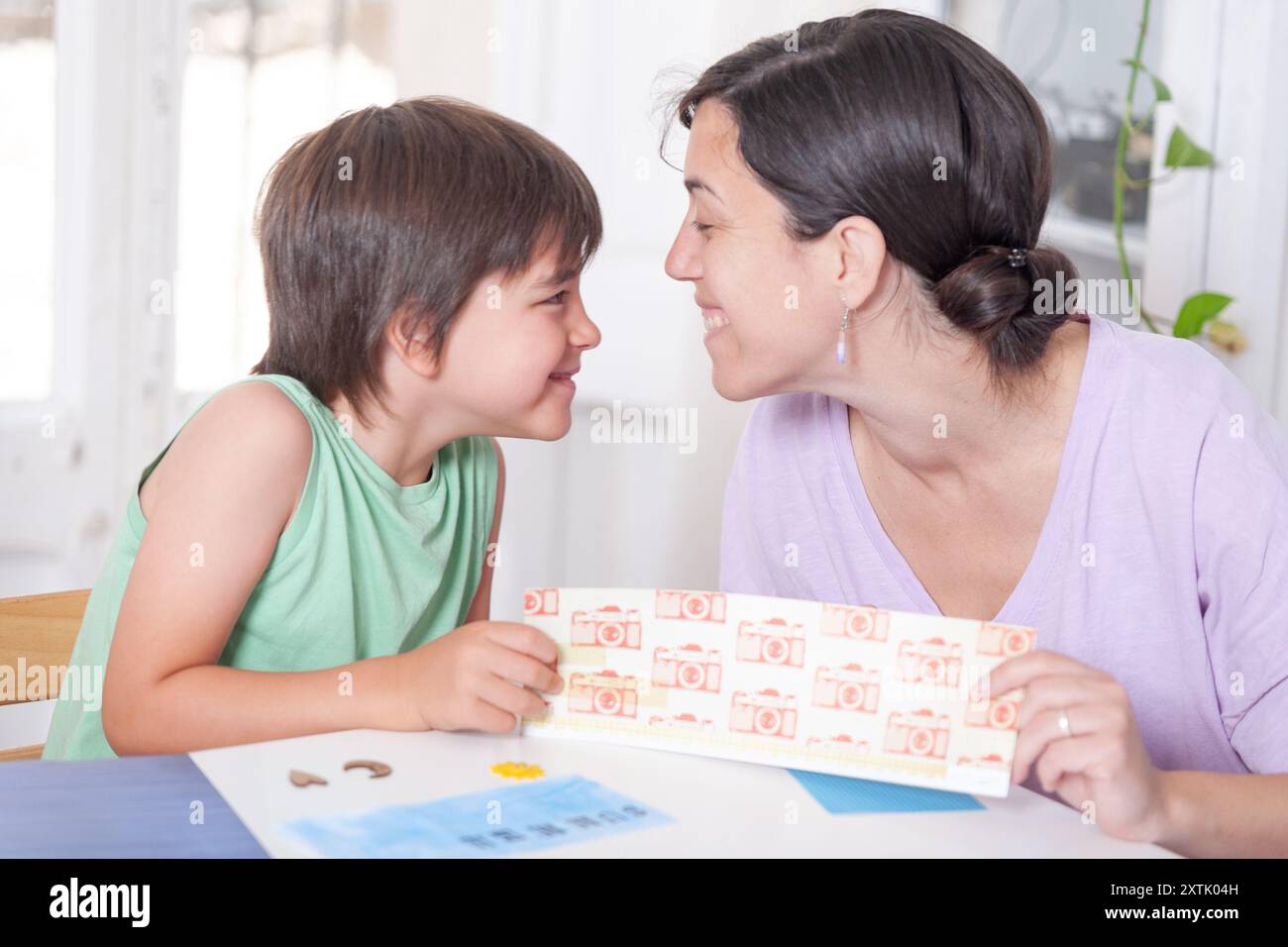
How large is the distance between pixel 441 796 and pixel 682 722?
203 millimetres

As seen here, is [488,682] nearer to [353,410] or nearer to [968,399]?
[353,410]

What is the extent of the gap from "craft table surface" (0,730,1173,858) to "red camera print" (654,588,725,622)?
11 centimetres

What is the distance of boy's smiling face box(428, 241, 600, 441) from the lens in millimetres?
1389

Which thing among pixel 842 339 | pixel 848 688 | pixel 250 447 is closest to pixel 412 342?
pixel 250 447

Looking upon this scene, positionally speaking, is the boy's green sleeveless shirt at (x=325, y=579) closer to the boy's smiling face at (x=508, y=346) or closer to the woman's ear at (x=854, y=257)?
the boy's smiling face at (x=508, y=346)

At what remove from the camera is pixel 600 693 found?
101 centimetres

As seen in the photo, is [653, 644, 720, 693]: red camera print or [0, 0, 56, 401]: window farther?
[0, 0, 56, 401]: window

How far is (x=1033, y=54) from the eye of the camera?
Result: 8.59ft

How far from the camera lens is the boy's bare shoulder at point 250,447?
3.96ft

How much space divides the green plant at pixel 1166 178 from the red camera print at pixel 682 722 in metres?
1.66

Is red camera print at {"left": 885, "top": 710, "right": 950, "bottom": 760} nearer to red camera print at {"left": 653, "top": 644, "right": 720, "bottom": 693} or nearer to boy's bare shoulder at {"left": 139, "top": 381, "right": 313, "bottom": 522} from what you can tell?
red camera print at {"left": 653, "top": 644, "right": 720, "bottom": 693}

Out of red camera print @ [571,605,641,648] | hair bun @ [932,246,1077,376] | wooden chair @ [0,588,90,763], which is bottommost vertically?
wooden chair @ [0,588,90,763]

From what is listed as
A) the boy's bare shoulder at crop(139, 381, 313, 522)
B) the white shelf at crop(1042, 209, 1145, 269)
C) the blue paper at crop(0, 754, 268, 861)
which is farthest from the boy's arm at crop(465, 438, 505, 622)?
the white shelf at crop(1042, 209, 1145, 269)
